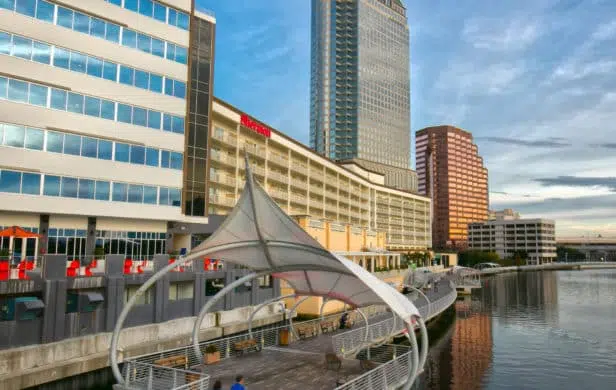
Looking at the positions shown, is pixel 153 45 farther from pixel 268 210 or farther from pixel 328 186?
pixel 328 186

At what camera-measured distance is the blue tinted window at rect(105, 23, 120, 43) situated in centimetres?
4526

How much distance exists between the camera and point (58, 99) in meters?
41.8

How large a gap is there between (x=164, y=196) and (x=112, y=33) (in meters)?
15.6

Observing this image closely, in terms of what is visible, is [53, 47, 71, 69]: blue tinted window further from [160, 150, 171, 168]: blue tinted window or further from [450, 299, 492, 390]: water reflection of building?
[450, 299, 492, 390]: water reflection of building

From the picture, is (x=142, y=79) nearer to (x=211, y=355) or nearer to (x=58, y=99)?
(x=58, y=99)

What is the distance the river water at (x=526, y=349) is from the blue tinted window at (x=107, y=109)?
33.7m

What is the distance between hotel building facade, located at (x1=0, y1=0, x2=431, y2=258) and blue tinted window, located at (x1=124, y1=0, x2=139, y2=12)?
0.31 feet

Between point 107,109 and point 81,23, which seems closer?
point 81,23

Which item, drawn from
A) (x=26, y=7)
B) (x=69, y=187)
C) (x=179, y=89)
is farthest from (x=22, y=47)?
(x=179, y=89)

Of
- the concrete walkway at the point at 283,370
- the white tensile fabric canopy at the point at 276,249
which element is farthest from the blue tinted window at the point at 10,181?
the concrete walkway at the point at 283,370

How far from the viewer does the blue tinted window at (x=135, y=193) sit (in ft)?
152

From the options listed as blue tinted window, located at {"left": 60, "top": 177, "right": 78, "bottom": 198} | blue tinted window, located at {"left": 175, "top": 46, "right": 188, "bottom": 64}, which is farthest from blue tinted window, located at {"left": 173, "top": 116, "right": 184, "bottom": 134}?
blue tinted window, located at {"left": 60, "top": 177, "right": 78, "bottom": 198}

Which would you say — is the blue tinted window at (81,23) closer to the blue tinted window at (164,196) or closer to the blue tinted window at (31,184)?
the blue tinted window at (31,184)

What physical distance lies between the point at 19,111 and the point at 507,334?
158ft
